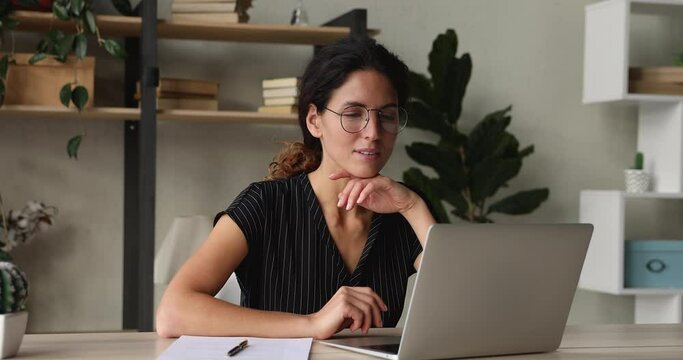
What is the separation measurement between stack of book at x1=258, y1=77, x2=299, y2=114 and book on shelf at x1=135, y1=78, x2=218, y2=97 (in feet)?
0.67

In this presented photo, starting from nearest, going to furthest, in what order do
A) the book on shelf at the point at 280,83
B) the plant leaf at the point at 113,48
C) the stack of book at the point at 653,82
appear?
the plant leaf at the point at 113,48 < the book on shelf at the point at 280,83 < the stack of book at the point at 653,82

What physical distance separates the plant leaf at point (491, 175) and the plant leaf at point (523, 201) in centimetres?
11

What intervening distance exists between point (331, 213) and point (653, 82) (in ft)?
8.10

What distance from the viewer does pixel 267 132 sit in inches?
168

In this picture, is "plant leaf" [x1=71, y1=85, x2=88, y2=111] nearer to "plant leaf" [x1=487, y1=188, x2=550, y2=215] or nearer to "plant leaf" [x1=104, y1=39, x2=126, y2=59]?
"plant leaf" [x1=104, y1=39, x2=126, y2=59]

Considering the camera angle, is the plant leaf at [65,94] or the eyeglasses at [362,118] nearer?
the eyeglasses at [362,118]

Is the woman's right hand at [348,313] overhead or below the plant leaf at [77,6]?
below

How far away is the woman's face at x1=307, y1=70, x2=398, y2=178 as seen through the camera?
211cm

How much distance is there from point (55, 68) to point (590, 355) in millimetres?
2454

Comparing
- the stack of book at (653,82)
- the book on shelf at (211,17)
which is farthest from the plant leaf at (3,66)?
the stack of book at (653,82)

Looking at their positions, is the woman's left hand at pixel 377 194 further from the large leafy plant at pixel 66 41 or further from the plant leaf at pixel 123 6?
the plant leaf at pixel 123 6

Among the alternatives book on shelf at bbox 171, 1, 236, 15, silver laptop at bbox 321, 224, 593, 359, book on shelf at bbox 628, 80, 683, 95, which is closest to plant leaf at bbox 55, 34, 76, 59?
book on shelf at bbox 171, 1, 236, 15

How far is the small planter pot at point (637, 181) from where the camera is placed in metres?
4.30

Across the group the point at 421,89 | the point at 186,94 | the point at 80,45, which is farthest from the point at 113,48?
the point at 421,89
